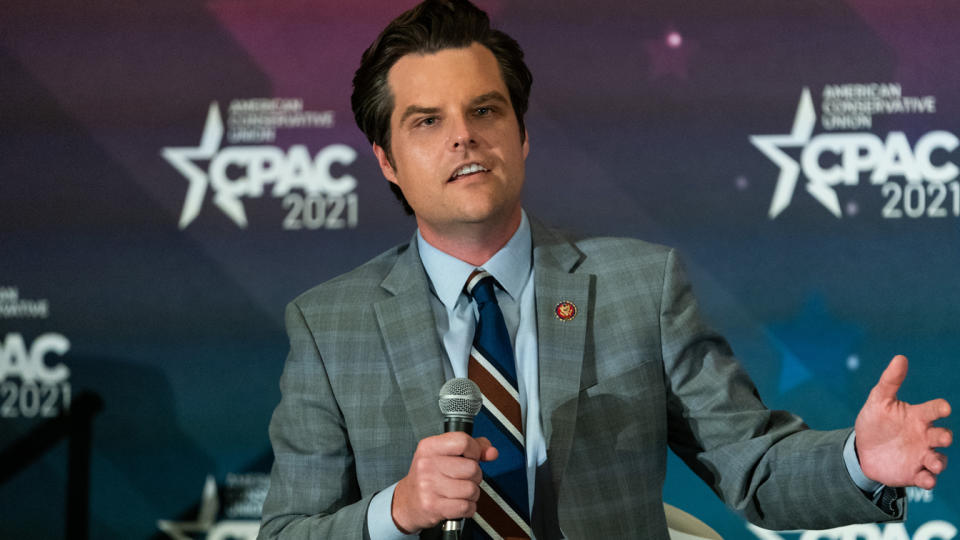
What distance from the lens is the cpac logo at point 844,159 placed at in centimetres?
312

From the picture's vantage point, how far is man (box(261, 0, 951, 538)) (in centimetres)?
194

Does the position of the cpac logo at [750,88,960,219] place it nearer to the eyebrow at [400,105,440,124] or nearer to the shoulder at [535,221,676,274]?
the shoulder at [535,221,676,274]

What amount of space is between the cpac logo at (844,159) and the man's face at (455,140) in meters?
1.35

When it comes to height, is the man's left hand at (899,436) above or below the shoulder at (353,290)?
below

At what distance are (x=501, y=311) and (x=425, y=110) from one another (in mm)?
467

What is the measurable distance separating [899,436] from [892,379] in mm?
100

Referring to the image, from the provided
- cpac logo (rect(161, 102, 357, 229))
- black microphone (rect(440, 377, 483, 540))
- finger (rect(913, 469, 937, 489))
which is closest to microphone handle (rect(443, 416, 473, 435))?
black microphone (rect(440, 377, 483, 540))

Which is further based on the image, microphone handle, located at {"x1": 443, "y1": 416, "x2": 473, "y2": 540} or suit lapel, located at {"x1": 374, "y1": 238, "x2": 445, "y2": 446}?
suit lapel, located at {"x1": 374, "y1": 238, "x2": 445, "y2": 446}

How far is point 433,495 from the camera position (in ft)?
5.22

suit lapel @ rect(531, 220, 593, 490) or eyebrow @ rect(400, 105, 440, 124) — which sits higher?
eyebrow @ rect(400, 105, 440, 124)

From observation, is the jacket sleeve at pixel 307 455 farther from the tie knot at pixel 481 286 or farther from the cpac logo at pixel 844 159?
Answer: the cpac logo at pixel 844 159

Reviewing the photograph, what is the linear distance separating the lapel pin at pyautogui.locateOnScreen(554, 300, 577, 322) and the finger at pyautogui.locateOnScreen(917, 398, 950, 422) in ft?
2.31

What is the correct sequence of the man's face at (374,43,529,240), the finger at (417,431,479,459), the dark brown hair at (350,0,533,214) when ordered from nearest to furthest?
the finger at (417,431,479,459)
the man's face at (374,43,529,240)
the dark brown hair at (350,0,533,214)

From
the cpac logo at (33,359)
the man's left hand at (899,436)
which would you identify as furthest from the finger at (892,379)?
the cpac logo at (33,359)
